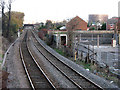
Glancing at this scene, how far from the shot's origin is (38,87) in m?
8.27

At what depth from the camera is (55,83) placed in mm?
8930

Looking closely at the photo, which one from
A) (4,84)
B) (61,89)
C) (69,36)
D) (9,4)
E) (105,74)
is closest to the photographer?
(61,89)

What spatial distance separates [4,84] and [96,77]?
17.1 feet

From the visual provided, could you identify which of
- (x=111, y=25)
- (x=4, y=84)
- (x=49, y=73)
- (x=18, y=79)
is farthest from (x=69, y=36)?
(x=111, y=25)

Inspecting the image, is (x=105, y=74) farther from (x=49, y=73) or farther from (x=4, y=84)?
(x=4, y=84)

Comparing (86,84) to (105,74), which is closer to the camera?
(86,84)

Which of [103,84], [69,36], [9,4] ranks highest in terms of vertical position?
[9,4]

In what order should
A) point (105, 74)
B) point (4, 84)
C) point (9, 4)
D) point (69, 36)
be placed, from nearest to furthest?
1. point (4, 84)
2. point (105, 74)
3. point (69, 36)
4. point (9, 4)

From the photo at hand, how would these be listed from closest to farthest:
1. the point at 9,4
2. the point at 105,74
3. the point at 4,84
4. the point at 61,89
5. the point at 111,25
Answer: the point at 61,89
the point at 4,84
the point at 105,74
the point at 9,4
the point at 111,25

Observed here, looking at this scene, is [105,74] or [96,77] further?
[105,74]

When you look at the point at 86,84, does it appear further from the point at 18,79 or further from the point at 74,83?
the point at 18,79

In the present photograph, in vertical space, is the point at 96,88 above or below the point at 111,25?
below

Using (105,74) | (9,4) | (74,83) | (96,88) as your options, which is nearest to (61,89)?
(74,83)

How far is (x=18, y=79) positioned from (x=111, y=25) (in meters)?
56.8
